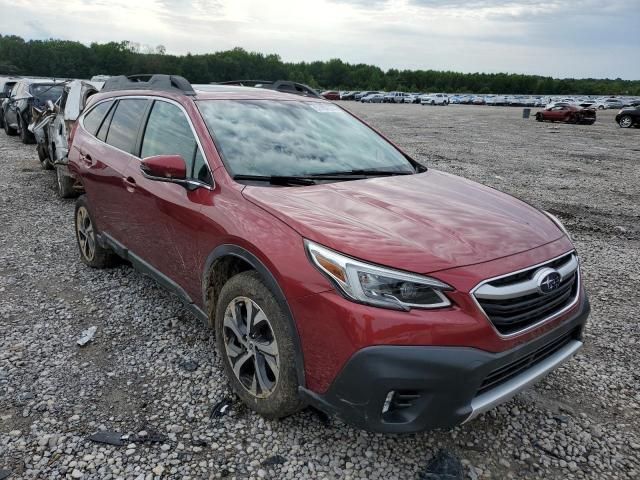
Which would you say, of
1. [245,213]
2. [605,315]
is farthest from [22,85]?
[605,315]

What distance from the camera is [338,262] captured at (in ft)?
7.32

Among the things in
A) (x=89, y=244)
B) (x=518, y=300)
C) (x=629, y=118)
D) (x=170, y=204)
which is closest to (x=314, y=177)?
(x=170, y=204)

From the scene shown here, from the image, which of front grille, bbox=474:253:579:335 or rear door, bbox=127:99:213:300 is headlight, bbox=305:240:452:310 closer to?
front grille, bbox=474:253:579:335

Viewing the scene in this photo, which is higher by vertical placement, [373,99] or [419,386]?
[373,99]

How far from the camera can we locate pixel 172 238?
3340mm

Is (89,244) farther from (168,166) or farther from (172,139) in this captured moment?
(168,166)

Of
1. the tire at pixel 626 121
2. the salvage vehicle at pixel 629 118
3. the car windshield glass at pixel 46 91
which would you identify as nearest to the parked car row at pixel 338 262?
the car windshield glass at pixel 46 91

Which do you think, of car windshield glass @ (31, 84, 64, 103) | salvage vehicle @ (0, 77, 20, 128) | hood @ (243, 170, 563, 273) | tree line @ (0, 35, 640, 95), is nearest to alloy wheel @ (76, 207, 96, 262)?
hood @ (243, 170, 563, 273)

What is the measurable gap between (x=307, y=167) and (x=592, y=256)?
4.20m

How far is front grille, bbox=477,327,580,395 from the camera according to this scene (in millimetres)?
2254

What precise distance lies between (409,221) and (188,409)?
1703 mm

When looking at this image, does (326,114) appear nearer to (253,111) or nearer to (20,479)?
(253,111)

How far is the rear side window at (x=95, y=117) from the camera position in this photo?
4.66 m

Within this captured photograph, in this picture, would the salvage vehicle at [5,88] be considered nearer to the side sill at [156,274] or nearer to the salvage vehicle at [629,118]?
the side sill at [156,274]
